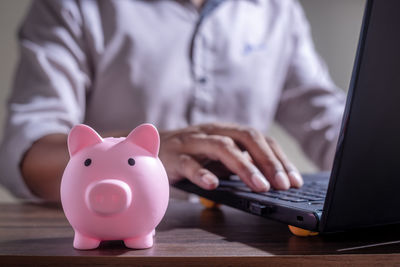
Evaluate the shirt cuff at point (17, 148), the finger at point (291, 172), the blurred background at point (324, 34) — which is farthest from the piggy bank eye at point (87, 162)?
the blurred background at point (324, 34)

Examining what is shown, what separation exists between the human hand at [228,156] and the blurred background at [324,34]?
130cm

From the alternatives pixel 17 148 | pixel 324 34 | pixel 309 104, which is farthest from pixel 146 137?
pixel 324 34

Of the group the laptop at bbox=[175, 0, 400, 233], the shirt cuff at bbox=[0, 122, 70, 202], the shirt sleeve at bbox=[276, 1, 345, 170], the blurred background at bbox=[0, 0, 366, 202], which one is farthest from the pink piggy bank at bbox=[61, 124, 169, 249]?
the blurred background at bbox=[0, 0, 366, 202]

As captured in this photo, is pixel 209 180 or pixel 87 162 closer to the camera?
pixel 87 162

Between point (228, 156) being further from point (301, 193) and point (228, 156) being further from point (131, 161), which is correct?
point (131, 161)

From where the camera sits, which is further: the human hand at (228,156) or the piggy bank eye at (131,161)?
the human hand at (228,156)

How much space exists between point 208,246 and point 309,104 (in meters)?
Result: 1.00

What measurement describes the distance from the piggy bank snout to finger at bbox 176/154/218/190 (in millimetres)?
189

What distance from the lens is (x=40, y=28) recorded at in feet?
3.34

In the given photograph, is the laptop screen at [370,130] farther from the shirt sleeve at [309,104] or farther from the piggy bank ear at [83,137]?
the shirt sleeve at [309,104]

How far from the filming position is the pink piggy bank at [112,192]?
0.34 metres

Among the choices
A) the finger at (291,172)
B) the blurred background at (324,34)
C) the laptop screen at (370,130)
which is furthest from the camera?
the blurred background at (324,34)

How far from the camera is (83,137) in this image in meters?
0.37

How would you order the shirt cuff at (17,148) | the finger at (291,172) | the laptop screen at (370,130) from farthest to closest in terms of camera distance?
the shirt cuff at (17,148), the finger at (291,172), the laptop screen at (370,130)
